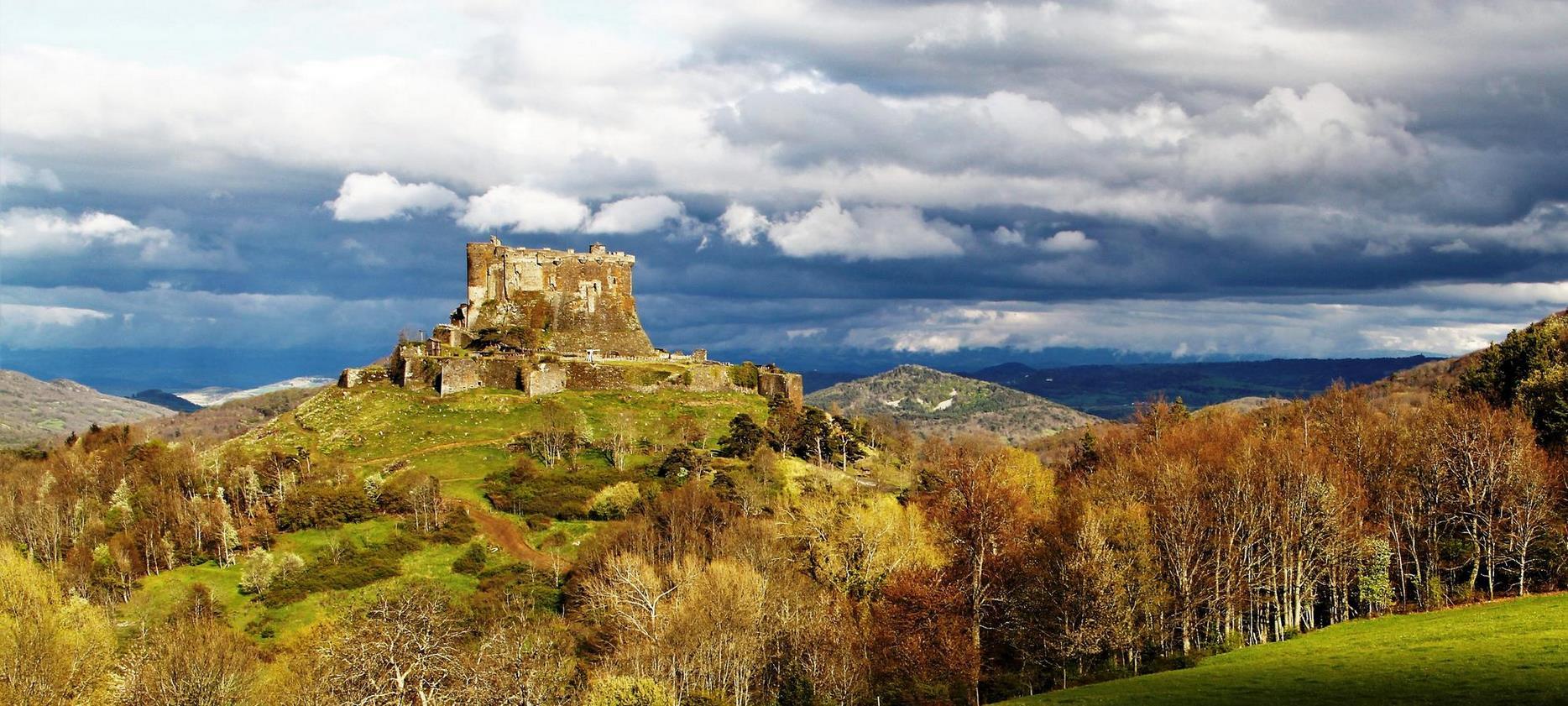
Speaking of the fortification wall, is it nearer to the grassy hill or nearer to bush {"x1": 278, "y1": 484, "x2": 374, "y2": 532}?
the grassy hill

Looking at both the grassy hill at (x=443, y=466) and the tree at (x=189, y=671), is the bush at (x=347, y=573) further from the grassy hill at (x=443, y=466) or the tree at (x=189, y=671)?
the tree at (x=189, y=671)

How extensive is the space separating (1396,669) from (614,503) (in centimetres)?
6218

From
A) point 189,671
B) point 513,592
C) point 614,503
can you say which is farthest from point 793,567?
point 189,671

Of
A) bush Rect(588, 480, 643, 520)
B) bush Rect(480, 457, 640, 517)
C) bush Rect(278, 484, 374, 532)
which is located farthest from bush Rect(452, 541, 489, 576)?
bush Rect(278, 484, 374, 532)

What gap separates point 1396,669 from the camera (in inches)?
1866

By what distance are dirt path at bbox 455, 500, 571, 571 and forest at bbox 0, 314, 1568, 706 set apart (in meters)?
0.97

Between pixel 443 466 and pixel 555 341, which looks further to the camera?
pixel 555 341

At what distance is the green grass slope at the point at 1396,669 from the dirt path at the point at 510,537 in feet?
145

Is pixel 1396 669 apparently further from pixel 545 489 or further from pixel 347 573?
pixel 347 573

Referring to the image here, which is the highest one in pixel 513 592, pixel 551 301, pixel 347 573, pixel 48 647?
pixel 551 301

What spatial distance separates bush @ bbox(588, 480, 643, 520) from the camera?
9519cm

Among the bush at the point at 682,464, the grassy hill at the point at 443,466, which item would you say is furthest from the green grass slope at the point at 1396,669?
the bush at the point at 682,464

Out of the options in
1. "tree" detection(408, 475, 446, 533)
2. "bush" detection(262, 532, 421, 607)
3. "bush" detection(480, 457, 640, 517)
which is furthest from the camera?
"bush" detection(480, 457, 640, 517)

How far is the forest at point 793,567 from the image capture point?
60969 millimetres
